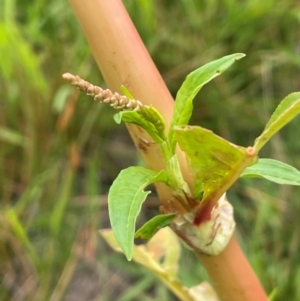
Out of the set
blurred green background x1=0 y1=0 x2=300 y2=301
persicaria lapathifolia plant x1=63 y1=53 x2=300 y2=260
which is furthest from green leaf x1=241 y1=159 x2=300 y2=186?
blurred green background x1=0 y1=0 x2=300 y2=301

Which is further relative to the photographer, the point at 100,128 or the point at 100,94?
the point at 100,128

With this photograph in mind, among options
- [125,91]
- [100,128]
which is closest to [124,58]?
[125,91]

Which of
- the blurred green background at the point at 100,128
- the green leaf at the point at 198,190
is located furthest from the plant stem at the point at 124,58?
the blurred green background at the point at 100,128

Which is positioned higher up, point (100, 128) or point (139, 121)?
point (139, 121)

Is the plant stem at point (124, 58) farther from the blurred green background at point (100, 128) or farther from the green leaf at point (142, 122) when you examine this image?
the blurred green background at point (100, 128)

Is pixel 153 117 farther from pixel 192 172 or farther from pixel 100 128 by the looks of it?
pixel 100 128

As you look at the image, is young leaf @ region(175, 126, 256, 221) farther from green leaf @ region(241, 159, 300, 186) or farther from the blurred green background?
the blurred green background
